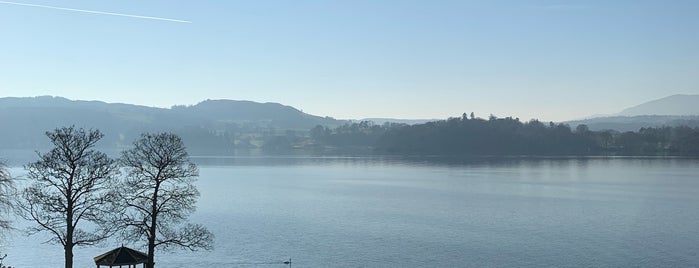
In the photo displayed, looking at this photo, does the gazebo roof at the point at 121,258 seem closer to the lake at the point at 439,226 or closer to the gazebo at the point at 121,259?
the gazebo at the point at 121,259

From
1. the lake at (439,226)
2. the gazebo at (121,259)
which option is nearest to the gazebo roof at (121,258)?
the gazebo at (121,259)

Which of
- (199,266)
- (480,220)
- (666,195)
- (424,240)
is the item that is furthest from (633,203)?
A: (199,266)

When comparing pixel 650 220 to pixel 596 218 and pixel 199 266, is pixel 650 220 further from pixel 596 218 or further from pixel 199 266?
pixel 199 266

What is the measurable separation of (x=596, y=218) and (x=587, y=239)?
50.4 feet

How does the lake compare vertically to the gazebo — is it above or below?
below

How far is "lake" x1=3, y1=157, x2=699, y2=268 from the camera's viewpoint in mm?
48375

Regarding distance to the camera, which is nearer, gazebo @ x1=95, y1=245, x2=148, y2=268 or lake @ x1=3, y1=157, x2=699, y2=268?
gazebo @ x1=95, y1=245, x2=148, y2=268

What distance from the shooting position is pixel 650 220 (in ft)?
228

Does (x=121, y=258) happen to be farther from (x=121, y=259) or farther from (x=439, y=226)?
(x=439, y=226)

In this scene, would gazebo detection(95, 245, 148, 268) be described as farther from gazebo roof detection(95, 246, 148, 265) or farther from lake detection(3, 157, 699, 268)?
lake detection(3, 157, 699, 268)

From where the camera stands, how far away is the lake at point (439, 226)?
159 ft

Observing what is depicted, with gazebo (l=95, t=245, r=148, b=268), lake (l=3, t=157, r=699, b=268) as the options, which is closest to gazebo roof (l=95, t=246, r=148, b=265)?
gazebo (l=95, t=245, r=148, b=268)

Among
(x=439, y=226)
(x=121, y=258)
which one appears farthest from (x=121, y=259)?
(x=439, y=226)

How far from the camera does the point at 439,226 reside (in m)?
65.4
